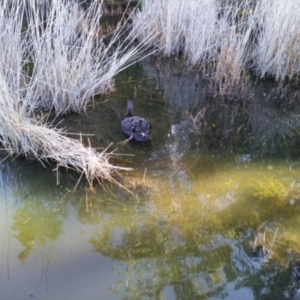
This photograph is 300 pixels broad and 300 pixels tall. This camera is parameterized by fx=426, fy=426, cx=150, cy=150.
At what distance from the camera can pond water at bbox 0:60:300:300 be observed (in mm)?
2482

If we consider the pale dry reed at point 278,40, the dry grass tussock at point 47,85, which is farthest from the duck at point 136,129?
the pale dry reed at point 278,40

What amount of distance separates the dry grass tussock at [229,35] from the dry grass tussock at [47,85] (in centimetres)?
101

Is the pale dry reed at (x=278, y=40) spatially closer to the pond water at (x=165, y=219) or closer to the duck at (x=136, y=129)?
the pond water at (x=165, y=219)

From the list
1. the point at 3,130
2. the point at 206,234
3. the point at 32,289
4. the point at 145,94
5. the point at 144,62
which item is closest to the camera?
the point at 32,289

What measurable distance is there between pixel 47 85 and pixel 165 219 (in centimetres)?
207

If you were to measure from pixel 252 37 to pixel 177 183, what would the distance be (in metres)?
3.23

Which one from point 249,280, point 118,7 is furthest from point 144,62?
point 249,280

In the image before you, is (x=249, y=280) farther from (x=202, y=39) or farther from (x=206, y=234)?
(x=202, y=39)

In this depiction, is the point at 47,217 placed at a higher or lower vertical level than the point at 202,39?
lower

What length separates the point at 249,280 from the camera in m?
2.52

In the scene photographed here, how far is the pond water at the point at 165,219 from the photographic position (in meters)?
2.48

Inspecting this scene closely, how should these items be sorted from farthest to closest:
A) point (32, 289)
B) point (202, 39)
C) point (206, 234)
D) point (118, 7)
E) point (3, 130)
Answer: point (118, 7)
point (202, 39)
point (3, 130)
point (206, 234)
point (32, 289)

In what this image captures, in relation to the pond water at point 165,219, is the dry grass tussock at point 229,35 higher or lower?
higher

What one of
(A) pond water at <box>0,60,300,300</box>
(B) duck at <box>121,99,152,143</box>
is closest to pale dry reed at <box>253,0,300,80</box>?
(A) pond water at <box>0,60,300,300</box>
